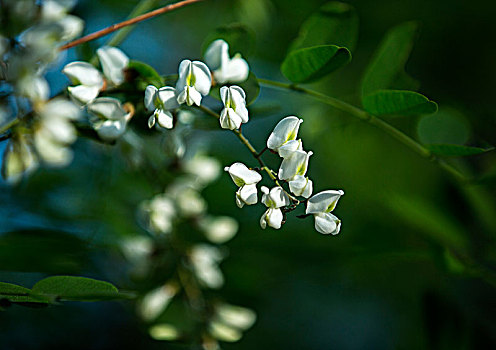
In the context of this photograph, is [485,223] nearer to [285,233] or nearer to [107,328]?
[285,233]

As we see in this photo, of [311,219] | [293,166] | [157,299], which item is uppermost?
[293,166]

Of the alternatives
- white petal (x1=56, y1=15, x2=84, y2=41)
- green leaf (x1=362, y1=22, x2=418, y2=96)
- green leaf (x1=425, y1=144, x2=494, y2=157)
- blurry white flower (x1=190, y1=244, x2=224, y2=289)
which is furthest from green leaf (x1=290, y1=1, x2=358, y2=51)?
blurry white flower (x1=190, y1=244, x2=224, y2=289)

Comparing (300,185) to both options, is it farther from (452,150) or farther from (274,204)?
(452,150)

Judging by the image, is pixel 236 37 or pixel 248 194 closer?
pixel 248 194

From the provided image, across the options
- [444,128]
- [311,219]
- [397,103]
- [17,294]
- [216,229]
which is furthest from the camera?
[311,219]

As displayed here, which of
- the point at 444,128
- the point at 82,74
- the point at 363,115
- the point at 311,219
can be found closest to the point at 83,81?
the point at 82,74
